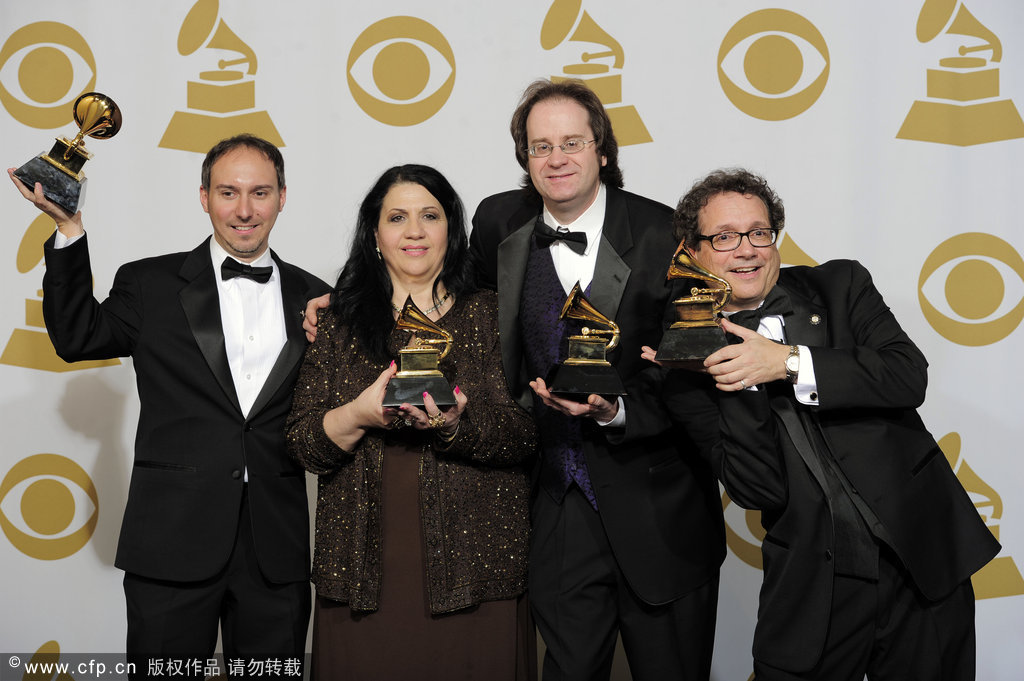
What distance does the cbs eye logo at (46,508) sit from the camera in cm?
425

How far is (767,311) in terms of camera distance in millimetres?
2270

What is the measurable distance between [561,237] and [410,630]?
123 cm

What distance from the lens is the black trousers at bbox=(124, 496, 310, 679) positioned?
273 centimetres

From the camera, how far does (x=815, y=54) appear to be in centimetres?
400

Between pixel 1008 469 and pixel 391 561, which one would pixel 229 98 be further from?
pixel 1008 469

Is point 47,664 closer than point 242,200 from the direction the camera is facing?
No

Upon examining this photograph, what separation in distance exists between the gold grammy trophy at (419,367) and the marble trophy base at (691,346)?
0.59 meters

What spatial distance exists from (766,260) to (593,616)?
1.16 m

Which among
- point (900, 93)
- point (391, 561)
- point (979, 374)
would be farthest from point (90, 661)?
point (900, 93)

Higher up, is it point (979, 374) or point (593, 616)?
point (979, 374)

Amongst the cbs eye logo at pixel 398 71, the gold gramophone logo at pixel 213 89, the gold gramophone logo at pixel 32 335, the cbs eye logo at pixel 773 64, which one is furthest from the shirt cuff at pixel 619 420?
the gold gramophone logo at pixel 32 335

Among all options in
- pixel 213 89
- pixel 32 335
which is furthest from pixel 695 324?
pixel 32 335

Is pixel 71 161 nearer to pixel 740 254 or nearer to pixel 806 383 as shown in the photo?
pixel 740 254

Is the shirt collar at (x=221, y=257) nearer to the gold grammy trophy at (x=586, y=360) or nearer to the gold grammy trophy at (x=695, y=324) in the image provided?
the gold grammy trophy at (x=586, y=360)
